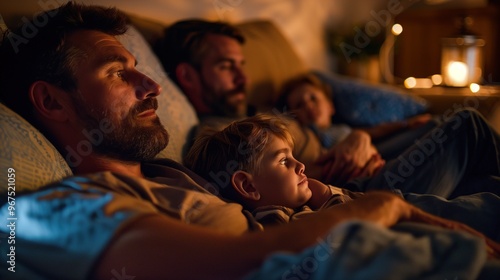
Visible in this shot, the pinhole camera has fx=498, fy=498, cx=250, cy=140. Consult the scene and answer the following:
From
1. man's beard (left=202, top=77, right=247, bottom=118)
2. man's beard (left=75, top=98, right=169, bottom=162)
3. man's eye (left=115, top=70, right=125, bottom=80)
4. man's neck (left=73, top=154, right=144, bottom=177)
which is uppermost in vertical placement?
man's eye (left=115, top=70, right=125, bottom=80)

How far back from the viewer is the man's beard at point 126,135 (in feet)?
2.49

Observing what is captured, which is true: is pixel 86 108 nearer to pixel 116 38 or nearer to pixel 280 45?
pixel 116 38

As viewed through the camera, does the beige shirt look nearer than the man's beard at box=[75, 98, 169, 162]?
Yes

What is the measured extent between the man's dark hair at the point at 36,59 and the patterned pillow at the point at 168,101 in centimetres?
15

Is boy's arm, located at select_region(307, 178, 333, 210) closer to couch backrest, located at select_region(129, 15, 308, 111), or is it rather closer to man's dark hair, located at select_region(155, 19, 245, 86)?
man's dark hair, located at select_region(155, 19, 245, 86)

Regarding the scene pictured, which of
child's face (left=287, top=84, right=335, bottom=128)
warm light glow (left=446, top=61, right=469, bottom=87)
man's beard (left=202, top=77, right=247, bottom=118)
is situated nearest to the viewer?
man's beard (left=202, top=77, right=247, bottom=118)

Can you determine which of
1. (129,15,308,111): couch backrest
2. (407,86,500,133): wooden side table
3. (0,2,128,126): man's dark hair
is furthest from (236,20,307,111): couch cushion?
(0,2,128,126): man's dark hair

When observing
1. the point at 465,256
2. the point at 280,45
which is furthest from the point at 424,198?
Result: the point at 280,45

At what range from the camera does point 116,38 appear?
0.86 meters

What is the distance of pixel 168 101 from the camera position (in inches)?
42.5

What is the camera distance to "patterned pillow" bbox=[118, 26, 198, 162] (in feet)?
3.28

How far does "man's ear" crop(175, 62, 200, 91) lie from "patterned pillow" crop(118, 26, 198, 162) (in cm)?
7

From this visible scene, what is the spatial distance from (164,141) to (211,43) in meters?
0.59
